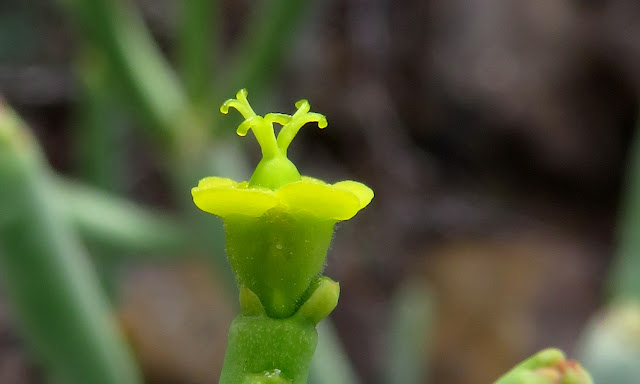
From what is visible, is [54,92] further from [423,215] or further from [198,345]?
[423,215]

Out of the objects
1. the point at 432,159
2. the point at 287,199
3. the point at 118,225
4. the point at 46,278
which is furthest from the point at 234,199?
the point at 432,159

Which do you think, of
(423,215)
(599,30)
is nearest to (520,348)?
(423,215)

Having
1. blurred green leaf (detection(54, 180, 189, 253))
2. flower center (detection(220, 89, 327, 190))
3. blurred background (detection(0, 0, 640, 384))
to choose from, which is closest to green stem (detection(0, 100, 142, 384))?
blurred green leaf (detection(54, 180, 189, 253))

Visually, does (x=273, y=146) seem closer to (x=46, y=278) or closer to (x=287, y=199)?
(x=287, y=199)

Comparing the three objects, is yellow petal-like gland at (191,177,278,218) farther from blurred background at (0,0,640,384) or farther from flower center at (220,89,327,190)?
blurred background at (0,0,640,384)

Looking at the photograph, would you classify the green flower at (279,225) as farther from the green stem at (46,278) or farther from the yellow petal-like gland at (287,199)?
the green stem at (46,278)

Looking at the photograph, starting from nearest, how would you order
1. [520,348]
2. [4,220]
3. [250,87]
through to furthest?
[4,220], [250,87], [520,348]
